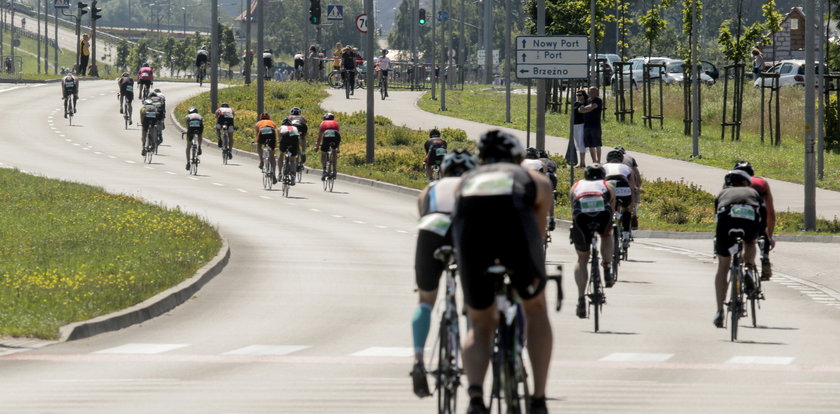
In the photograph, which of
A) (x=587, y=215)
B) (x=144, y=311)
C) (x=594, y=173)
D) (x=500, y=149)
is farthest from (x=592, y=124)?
(x=500, y=149)

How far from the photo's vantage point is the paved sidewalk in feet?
106

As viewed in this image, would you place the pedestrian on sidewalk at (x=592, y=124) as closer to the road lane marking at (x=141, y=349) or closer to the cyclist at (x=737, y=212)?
the cyclist at (x=737, y=212)

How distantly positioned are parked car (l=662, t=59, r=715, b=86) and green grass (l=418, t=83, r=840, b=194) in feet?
20.2

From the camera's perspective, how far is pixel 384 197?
3462 cm

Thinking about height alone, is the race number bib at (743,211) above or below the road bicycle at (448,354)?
above

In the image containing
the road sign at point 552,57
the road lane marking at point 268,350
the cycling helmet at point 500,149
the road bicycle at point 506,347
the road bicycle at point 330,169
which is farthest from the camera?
the road bicycle at point 330,169

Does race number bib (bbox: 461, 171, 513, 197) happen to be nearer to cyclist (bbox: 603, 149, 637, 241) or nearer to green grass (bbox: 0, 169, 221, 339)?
green grass (bbox: 0, 169, 221, 339)

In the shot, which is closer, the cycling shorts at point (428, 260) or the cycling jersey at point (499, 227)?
the cycling jersey at point (499, 227)

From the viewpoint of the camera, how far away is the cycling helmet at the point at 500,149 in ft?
26.6

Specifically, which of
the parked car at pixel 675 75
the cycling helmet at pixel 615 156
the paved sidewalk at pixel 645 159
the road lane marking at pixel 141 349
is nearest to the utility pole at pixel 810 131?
the paved sidewalk at pixel 645 159

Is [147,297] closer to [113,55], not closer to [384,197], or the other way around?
[384,197]

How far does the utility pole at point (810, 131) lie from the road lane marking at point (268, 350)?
49.9 feet

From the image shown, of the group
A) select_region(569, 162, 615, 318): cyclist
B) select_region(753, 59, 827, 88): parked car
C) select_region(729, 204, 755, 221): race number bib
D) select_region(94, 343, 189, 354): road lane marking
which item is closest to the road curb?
select_region(94, 343, 189, 354): road lane marking

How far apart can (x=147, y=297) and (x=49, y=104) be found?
47393 millimetres
